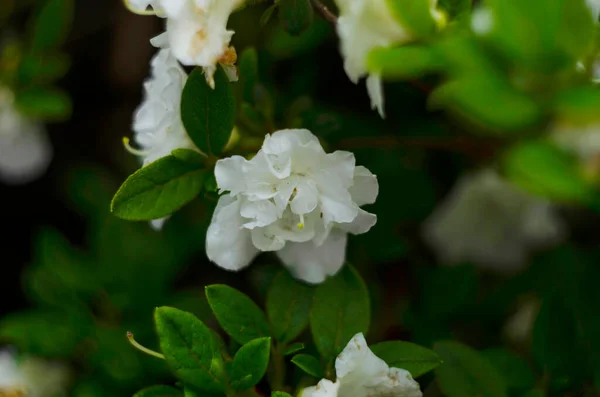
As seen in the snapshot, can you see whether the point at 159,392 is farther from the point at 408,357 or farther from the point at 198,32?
the point at 198,32

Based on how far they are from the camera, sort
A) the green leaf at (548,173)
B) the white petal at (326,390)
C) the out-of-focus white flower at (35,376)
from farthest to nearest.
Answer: the out-of-focus white flower at (35,376) < the white petal at (326,390) < the green leaf at (548,173)

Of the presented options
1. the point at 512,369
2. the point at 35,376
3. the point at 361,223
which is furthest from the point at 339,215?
the point at 35,376

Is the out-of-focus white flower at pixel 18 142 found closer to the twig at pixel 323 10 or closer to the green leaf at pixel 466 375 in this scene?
the twig at pixel 323 10

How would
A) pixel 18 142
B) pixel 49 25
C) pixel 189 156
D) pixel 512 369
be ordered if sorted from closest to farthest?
pixel 189 156 → pixel 512 369 → pixel 49 25 → pixel 18 142

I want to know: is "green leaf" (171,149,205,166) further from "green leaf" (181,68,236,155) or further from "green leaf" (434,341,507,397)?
"green leaf" (434,341,507,397)

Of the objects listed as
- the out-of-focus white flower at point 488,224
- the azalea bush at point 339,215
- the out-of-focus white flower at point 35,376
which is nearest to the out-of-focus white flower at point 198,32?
the azalea bush at point 339,215

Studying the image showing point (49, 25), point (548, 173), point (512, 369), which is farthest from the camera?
point (49, 25)
